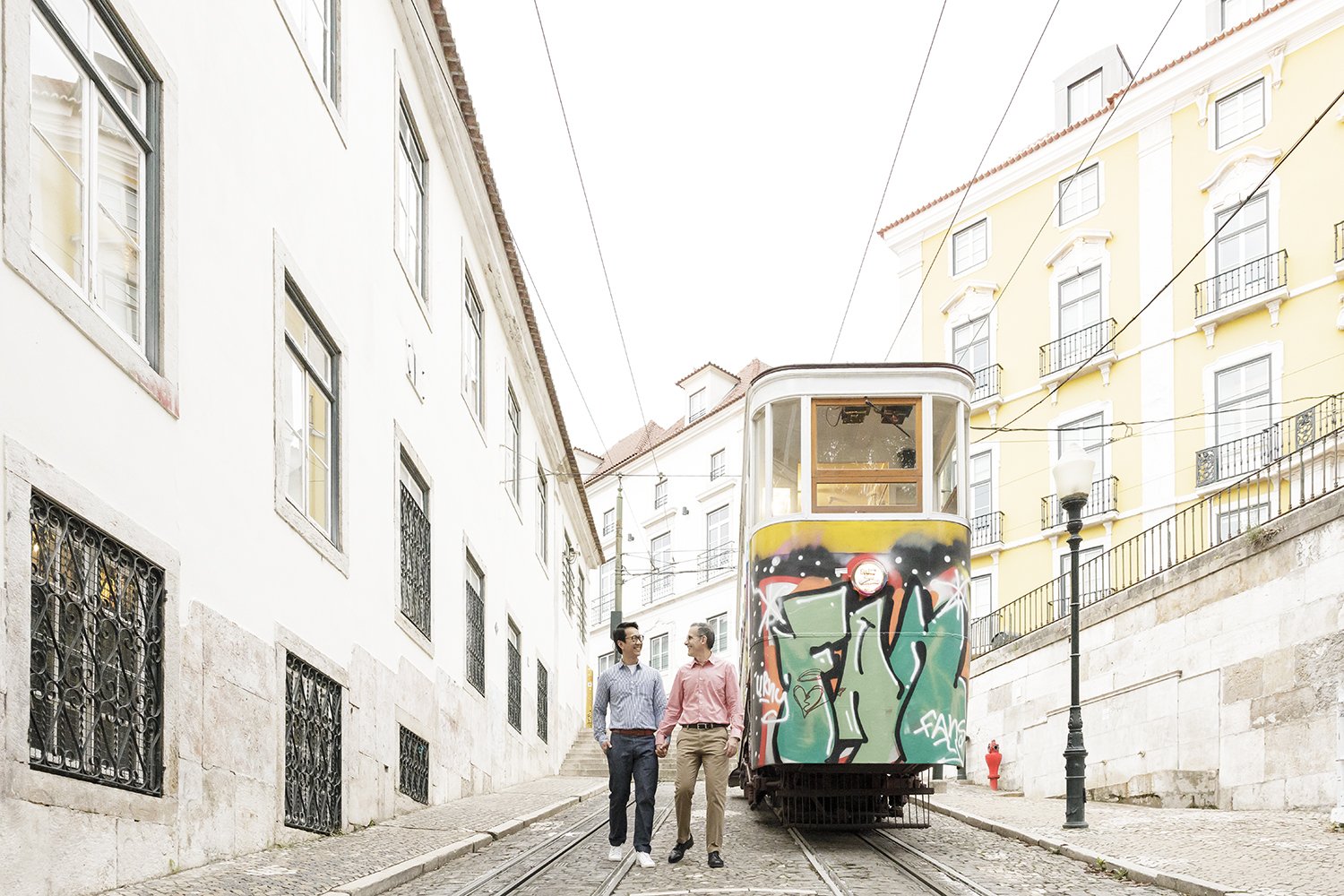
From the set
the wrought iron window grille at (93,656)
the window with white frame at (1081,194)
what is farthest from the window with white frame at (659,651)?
the wrought iron window grille at (93,656)

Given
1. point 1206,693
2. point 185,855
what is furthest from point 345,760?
point 1206,693

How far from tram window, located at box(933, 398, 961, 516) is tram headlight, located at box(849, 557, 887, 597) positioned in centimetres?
76

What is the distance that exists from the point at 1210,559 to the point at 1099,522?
14.1 meters

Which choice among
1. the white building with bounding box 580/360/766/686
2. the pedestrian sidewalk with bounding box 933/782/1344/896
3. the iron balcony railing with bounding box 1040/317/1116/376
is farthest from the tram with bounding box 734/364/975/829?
the white building with bounding box 580/360/766/686

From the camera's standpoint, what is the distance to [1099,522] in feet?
92.9

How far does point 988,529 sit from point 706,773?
23228mm

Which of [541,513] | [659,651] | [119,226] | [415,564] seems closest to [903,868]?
[119,226]

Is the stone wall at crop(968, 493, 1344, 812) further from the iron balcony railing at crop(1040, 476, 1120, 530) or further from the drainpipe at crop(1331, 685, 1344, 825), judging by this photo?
the iron balcony railing at crop(1040, 476, 1120, 530)

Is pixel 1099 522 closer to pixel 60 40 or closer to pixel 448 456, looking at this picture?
pixel 448 456

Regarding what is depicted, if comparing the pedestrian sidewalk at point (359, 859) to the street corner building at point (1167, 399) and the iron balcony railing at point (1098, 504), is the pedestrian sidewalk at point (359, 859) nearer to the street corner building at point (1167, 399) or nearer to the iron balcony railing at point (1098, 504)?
the street corner building at point (1167, 399)

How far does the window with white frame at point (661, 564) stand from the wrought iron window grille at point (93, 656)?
3923cm

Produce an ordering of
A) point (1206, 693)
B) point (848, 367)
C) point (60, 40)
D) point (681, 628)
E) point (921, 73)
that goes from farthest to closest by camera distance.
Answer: point (681, 628) → point (1206, 693) → point (921, 73) → point (848, 367) → point (60, 40)

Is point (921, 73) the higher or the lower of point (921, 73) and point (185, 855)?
the higher

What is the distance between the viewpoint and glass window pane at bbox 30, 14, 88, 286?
626cm
